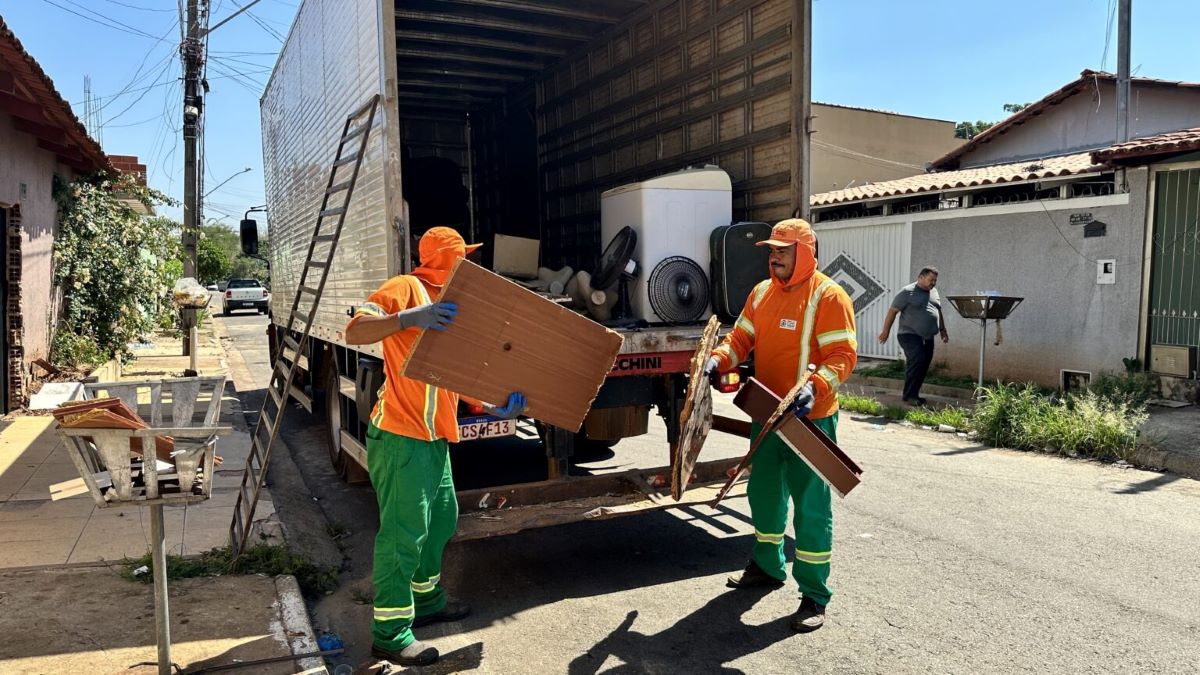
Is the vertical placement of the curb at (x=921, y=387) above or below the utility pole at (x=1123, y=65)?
below

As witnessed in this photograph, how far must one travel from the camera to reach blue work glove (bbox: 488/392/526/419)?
11.8 ft

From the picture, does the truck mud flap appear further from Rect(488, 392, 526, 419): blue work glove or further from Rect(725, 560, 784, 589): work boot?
Rect(488, 392, 526, 419): blue work glove

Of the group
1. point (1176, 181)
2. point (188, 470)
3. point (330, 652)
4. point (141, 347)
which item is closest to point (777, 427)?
point (330, 652)

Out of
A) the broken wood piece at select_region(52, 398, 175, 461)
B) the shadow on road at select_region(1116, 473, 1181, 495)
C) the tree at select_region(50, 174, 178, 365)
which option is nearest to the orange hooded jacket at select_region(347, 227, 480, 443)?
the broken wood piece at select_region(52, 398, 175, 461)

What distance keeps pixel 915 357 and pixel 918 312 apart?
53 cm

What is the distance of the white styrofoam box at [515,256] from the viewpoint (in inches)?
254

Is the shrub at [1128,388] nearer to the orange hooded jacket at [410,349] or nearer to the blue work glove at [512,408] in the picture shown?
the blue work glove at [512,408]

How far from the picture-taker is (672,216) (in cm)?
540

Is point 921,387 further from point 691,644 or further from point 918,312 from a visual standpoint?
point 691,644

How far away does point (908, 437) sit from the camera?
8344mm

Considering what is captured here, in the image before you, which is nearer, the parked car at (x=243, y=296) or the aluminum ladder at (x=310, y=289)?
the aluminum ladder at (x=310, y=289)

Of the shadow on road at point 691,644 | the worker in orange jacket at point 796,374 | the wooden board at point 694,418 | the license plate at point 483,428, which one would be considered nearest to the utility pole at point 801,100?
the worker in orange jacket at point 796,374

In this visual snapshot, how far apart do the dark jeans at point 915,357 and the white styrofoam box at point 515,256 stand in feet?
16.4

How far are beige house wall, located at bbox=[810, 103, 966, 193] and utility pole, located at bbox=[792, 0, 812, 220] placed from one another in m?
18.0
